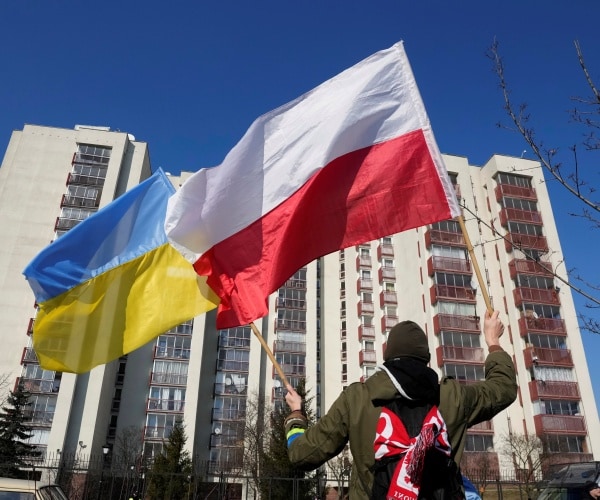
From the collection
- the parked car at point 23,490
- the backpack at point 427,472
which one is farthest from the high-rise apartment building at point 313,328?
the backpack at point 427,472

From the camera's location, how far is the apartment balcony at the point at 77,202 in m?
51.7

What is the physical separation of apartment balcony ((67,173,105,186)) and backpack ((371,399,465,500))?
54.3m

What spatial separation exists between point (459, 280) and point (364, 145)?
45433 millimetres

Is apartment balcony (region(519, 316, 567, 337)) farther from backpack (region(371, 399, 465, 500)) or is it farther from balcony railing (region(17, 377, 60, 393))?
backpack (region(371, 399, 465, 500))

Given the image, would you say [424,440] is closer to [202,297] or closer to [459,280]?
[202,297]

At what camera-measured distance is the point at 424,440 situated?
267cm

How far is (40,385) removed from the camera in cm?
4394

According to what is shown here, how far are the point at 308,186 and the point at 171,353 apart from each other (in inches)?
1888

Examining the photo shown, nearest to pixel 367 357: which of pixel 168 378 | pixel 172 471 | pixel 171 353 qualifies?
pixel 171 353

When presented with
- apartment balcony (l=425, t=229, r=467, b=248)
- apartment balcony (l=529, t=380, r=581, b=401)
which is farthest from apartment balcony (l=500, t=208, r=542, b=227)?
apartment balcony (l=529, t=380, r=581, b=401)

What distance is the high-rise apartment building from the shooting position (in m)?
43.8

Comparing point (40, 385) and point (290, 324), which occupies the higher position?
point (290, 324)

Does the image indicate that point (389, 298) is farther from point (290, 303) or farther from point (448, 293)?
point (290, 303)

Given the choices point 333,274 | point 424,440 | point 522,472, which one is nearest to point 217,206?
point 424,440
